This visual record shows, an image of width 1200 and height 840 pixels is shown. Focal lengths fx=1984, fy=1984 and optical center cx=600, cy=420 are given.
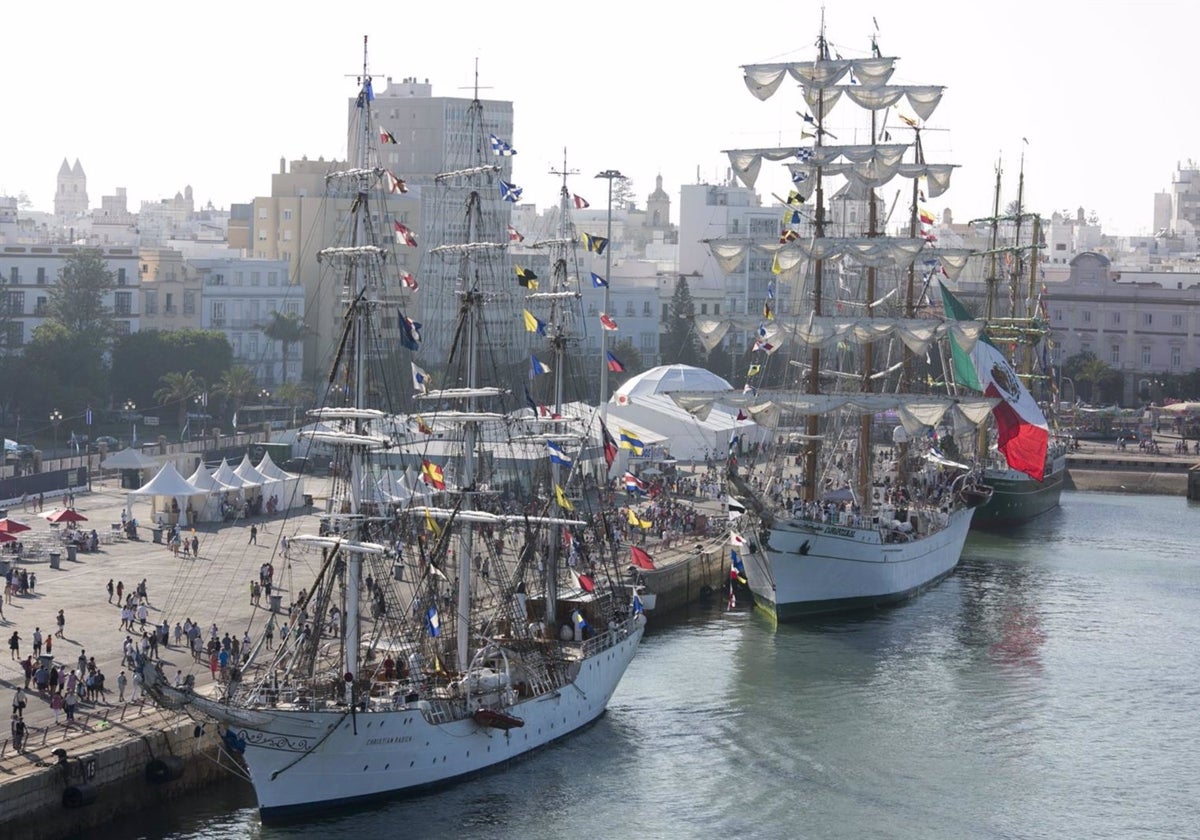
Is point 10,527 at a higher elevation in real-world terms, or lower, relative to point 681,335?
lower

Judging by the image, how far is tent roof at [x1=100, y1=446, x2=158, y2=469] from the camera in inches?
3093

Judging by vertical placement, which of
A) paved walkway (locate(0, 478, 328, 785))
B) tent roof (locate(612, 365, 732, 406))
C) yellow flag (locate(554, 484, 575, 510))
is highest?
tent roof (locate(612, 365, 732, 406))

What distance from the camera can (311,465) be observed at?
87750mm

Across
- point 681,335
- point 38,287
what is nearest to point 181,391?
point 38,287

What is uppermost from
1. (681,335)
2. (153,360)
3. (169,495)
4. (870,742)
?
(681,335)

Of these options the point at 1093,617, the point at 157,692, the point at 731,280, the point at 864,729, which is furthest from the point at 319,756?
the point at 731,280

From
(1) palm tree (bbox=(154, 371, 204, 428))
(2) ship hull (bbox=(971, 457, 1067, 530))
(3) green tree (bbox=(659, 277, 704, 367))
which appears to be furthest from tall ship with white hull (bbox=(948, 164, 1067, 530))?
(1) palm tree (bbox=(154, 371, 204, 428))

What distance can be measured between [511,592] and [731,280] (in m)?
106

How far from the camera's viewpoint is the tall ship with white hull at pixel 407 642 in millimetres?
41719

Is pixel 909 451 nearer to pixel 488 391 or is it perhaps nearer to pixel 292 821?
pixel 488 391

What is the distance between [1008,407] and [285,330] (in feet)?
174

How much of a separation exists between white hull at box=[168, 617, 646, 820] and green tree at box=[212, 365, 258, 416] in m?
61.0

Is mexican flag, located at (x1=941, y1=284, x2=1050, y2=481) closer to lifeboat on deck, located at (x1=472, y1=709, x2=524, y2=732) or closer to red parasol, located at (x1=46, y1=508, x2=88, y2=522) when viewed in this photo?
red parasol, located at (x1=46, y1=508, x2=88, y2=522)

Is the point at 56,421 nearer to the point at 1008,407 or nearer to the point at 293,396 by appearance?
the point at 293,396
